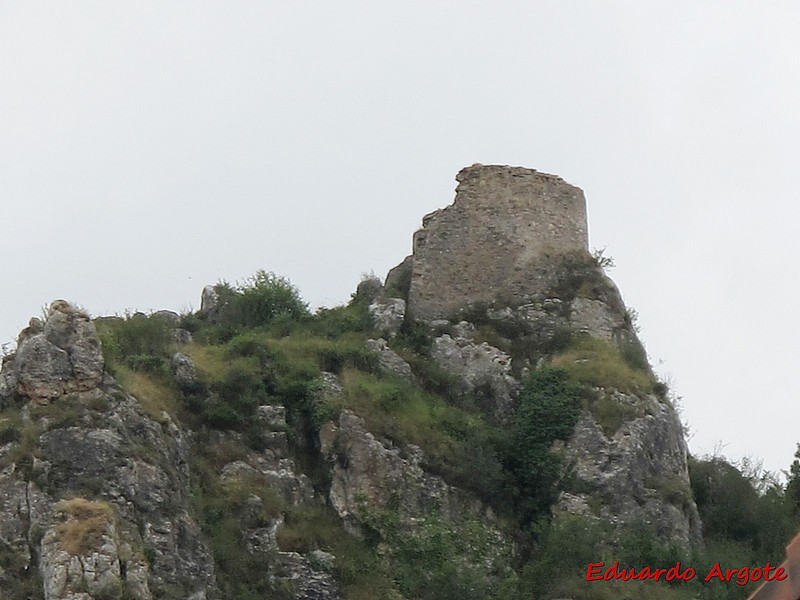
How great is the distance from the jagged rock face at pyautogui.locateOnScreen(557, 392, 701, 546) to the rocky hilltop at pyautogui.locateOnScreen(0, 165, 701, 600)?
51 mm

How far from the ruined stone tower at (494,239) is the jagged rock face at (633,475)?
5.12 m

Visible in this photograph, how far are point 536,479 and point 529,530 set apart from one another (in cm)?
133

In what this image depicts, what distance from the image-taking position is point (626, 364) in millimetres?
35156

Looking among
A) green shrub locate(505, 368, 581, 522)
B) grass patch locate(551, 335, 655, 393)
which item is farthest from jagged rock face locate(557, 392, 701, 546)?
grass patch locate(551, 335, 655, 393)

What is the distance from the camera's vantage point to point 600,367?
111ft

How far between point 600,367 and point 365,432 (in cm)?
639

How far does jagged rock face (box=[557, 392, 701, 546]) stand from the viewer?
31.3m

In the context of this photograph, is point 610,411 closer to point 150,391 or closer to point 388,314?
point 388,314

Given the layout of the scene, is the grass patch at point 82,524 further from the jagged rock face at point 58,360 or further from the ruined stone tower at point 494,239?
the ruined stone tower at point 494,239

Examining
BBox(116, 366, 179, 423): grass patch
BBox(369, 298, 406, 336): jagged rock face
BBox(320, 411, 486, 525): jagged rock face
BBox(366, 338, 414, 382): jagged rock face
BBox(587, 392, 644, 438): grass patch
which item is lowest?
BBox(320, 411, 486, 525): jagged rock face

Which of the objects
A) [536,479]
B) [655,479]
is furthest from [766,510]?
[536,479]

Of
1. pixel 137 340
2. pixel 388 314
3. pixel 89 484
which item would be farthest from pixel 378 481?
pixel 137 340

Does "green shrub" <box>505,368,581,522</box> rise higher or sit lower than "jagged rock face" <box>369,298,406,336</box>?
lower

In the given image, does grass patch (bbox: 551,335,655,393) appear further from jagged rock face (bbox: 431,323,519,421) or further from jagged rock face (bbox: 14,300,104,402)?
jagged rock face (bbox: 14,300,104,402)
